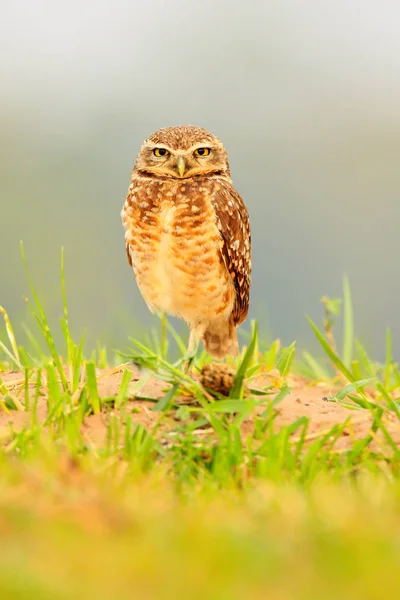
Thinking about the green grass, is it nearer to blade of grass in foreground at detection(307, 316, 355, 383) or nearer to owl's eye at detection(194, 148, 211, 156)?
blade of grass in foreground at detection(307, 316, 355, 383)

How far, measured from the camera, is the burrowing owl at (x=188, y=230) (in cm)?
499

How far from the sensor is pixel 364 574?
5.76 feet

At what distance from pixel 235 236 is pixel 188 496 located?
2.66 meters

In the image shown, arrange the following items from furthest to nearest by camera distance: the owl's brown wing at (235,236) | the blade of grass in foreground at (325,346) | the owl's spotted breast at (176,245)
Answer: the owl's brown wing at (235,236), the owl's spotted breast at (176,245), the blade of grass in foreground at (325,346)

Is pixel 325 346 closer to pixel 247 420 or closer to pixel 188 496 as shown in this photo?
pixel 247 420

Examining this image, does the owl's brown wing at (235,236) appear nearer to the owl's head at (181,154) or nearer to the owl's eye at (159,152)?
the owl's head at (181,154)

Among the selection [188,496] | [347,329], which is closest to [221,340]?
[347,329]

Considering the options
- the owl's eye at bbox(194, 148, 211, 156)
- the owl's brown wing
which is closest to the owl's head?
the owl's eye at bbox(194, 148, 211, 156)

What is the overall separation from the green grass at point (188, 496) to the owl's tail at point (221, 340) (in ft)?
3.38

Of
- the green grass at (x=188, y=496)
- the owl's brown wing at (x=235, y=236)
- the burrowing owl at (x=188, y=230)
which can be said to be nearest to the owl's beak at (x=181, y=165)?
the burrowing owl at (x=188, y=230)

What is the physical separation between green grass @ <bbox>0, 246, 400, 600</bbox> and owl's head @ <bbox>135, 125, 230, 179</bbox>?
140 centimetres

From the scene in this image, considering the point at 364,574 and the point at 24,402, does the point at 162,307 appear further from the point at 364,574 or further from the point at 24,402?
the point at 364,574

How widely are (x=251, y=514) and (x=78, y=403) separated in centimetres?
145

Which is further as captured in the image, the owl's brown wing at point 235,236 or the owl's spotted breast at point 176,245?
the owl's brown wing at point 235,236
